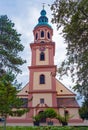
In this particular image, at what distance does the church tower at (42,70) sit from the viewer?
4613 cm

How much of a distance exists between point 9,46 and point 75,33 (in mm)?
11604

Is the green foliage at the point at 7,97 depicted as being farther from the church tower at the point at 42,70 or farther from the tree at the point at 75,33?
the church tower at the point at 42,70

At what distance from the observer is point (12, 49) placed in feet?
87.4

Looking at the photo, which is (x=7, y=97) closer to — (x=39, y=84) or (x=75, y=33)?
(x=75, y=33)

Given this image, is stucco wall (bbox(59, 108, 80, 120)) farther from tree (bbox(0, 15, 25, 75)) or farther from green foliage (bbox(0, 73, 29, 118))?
green foliage (bbox(0, 73, 29, 118))

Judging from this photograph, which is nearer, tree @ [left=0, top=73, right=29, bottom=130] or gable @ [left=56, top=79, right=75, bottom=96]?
tree @ [left=0, top=73, right=29, bottom=130]

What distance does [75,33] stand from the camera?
16062 millimetres

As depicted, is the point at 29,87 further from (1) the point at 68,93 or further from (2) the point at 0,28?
(2) the point at 0,28

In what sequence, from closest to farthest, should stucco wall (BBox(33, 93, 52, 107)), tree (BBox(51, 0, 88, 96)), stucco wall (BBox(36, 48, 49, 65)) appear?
tree (BBox(51, 0, 88, 96)), stucco wall (BBox(33, 93, 52, 107)), stucco wall (BBox(36, 48, 49, 65))

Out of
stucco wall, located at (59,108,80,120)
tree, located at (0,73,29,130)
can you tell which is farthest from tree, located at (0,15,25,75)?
stucco wall, located at (59,108,80,120)

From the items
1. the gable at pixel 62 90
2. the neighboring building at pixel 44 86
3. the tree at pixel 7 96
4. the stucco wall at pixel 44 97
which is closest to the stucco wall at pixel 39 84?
the neighboring building at pixel 44 86

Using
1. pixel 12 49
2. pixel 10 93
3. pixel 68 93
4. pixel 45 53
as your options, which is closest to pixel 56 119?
pixel 68 93

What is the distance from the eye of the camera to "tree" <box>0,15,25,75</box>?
2556 cm

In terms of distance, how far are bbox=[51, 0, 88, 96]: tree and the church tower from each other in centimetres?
2837
